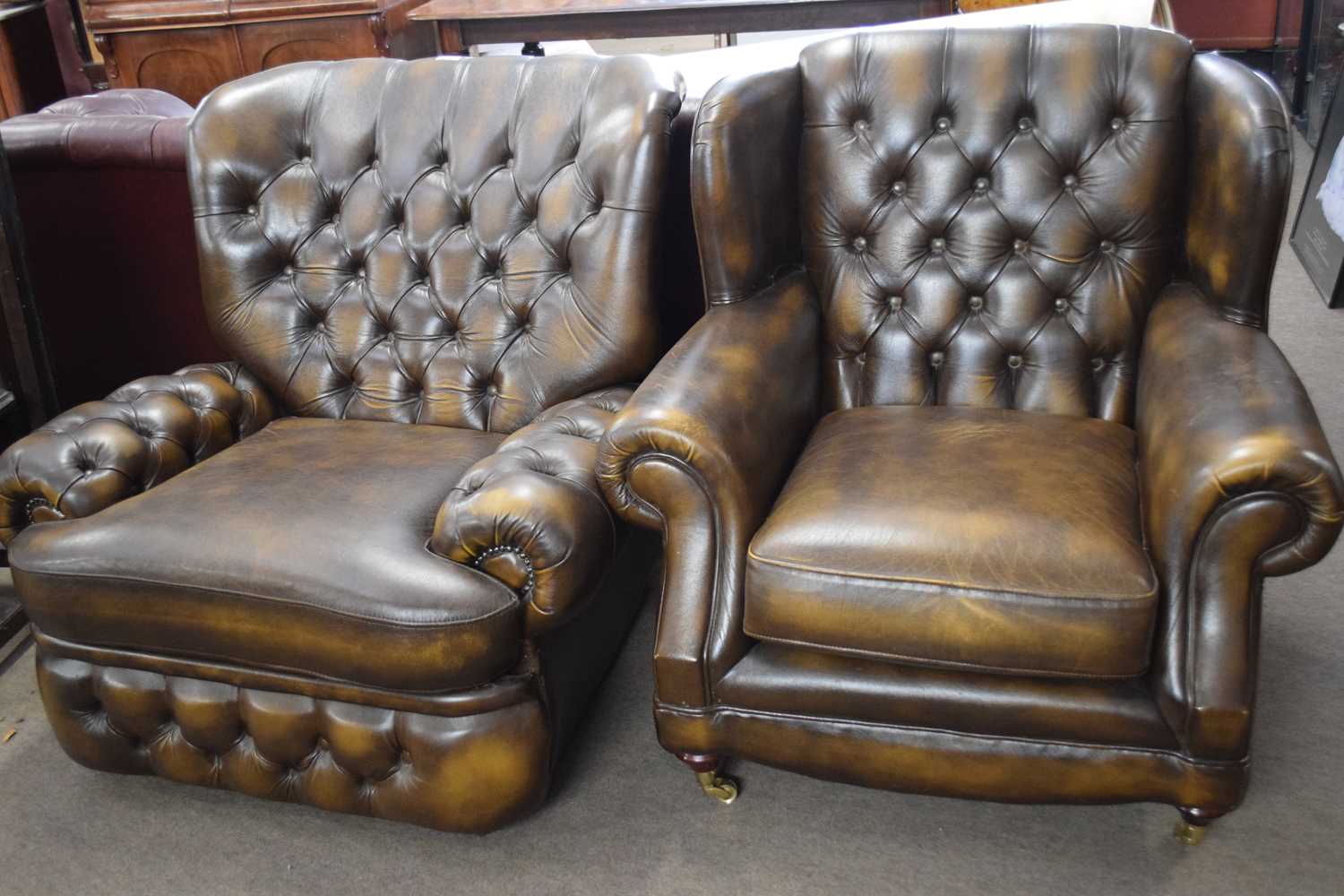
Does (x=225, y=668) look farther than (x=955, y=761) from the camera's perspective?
Yes

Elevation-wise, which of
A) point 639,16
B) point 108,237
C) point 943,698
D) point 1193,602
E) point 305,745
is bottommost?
point 305,745

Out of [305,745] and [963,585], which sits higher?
[963,585]

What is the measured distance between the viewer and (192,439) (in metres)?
2.14

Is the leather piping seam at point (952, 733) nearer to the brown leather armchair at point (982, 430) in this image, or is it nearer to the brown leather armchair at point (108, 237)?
the brown leather armchair at point (982, 430)

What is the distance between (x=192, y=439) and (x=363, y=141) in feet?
2.06

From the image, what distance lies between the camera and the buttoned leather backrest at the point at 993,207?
6.63 ft

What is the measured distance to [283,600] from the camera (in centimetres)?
171

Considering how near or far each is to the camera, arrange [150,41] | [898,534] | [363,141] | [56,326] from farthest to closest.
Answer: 1. [150,41]
2. [56,326]
3. [363,141]
4. [898,534]

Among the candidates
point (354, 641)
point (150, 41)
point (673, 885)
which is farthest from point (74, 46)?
point (673, 885)

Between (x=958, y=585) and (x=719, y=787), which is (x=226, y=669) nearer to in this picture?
(x=719, y=787)

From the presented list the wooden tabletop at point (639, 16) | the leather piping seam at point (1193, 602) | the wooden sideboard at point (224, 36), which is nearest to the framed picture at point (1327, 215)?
the wooden tabletop at point (639, 16)

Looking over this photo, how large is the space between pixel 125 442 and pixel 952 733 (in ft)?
4.55

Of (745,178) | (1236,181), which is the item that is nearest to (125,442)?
(745,178)

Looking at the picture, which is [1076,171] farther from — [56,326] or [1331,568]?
[56,326]
